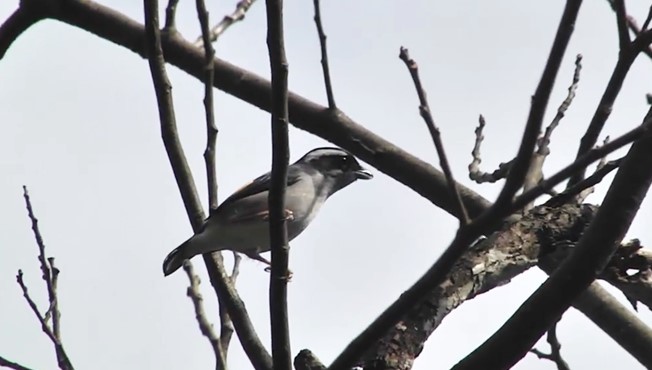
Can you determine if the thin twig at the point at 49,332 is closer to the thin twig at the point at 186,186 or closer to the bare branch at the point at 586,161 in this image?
the thin twig at the point at 186,186

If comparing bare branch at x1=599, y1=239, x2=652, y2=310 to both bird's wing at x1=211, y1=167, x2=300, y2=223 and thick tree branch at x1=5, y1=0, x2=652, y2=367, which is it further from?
bird's wing at x1=211, y1=167, x2=300, y2=223

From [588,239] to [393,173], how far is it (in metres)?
2.60

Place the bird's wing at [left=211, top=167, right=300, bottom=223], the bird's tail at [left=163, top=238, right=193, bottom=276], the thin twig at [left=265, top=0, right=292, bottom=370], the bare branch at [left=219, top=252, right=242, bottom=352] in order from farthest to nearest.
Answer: the bird's wing at [left=211, top=167, right=300, bottom=223]
the bird's tail at [left=163, top=238, right=193, bottom=276]
the bare branch at [left=219, top=252, right=242, bottom=352]
the thin twig at [left=265, top=0, right=292, bottom=370]

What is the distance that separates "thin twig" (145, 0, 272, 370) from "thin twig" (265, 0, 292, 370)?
77cm

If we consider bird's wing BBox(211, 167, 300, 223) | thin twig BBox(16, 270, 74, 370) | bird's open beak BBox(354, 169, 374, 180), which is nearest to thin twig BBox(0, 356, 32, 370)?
thin twig BBox(16, 270, 74, 370)

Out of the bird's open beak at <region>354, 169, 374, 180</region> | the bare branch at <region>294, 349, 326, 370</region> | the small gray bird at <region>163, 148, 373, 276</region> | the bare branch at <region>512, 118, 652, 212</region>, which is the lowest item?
the bare branch at <region>512, 118, 652, 212</region>

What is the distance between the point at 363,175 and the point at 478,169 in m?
2.36

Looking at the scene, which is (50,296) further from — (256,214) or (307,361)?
(256,214)

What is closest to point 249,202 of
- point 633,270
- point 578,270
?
point 633,270

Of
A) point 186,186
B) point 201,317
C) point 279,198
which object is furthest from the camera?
point 186,186

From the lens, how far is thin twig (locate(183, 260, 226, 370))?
3.73 m

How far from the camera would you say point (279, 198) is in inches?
124

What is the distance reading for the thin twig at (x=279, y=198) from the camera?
9.64 ft

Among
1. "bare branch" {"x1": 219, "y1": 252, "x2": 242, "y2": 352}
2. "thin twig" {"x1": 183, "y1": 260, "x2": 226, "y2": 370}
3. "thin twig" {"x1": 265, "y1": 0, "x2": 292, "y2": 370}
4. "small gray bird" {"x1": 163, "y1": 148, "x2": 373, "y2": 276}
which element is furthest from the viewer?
"small gray bird" {"x1": 163, "y1": 148, "x2": 373, "y2": 276}
